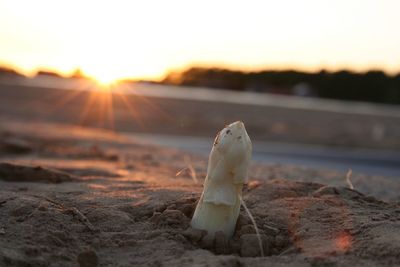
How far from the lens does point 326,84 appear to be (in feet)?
147

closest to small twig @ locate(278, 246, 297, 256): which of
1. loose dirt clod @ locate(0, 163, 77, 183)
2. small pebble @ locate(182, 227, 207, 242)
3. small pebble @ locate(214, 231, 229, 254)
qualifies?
small pebble @ locate(214, 231, 229, 254)

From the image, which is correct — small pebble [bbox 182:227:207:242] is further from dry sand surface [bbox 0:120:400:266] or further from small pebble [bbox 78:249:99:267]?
small pebble [bbox 78:249:99:267]

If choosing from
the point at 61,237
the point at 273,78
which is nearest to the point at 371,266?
the point at 61,237

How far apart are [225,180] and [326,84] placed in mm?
43105

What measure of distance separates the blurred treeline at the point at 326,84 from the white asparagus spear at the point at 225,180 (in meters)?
34.2

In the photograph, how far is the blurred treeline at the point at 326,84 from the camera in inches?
1608

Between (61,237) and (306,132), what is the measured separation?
15.1 metres

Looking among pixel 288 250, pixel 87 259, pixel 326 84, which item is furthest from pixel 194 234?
pixel 326 84

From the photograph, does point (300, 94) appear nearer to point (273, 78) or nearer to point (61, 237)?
point (273, 78)

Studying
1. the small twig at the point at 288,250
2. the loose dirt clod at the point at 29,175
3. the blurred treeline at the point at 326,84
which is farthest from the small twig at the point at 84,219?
the blurred treeline at the point at 326,84

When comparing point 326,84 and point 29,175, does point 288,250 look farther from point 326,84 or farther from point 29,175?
point 326,84

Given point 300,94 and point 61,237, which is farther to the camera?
point 300,94

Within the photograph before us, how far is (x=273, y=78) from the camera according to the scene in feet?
170

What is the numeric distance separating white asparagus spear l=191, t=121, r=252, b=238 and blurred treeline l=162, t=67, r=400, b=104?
34.2 metres
